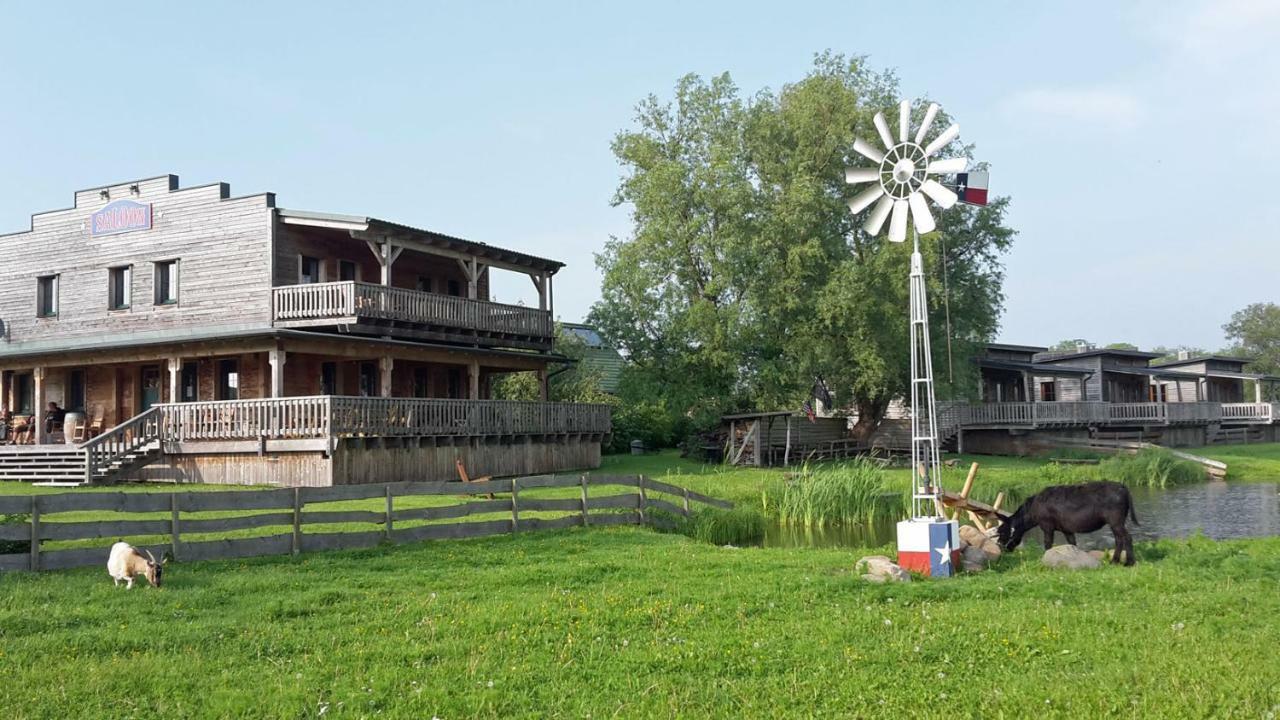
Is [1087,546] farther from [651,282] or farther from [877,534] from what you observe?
[651,282]

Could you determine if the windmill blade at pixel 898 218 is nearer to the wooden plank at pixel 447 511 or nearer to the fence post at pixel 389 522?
the wooden plank at pixel 447 511

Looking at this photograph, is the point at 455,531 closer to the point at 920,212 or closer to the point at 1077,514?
the point at 920,212

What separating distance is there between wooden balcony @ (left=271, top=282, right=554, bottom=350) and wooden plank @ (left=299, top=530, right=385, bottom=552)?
14418mm

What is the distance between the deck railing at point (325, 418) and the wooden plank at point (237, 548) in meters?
12.0

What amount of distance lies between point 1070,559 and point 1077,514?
1290 mm

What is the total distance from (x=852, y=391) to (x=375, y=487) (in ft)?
83.9

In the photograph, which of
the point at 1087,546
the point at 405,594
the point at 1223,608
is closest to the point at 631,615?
the point at 405,594

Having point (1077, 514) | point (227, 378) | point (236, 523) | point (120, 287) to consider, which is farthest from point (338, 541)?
point (120, 287)

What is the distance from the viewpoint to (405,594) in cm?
1152

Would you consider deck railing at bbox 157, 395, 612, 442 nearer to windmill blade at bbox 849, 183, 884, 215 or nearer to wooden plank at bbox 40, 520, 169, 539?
wooden plank at bbox 40, 520, 169, 539

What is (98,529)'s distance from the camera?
12703 millimetres

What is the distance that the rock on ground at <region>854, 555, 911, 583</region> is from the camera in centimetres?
1248

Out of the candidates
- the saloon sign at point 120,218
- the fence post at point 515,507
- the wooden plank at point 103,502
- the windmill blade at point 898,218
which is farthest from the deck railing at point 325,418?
the windmill blade at point 898,218

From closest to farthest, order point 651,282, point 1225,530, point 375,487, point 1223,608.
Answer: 1. point 1223,608
2. point 375,487
3. point 1225,530
4. point 651,282
